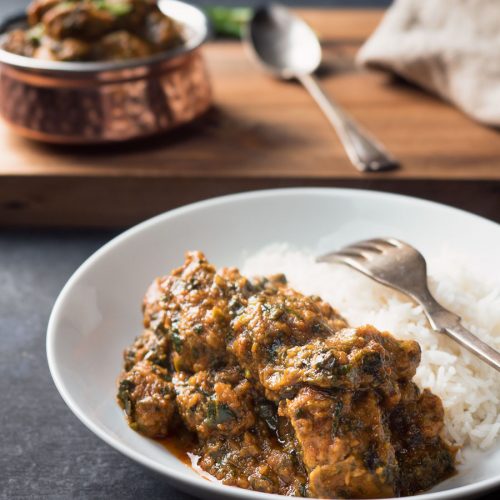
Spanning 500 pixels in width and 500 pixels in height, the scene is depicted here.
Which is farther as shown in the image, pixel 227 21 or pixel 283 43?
pixel 227 21

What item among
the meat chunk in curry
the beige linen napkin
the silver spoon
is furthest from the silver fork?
the beige linen napkin

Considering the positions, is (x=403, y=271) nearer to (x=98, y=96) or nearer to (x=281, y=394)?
(x=281, y=394)

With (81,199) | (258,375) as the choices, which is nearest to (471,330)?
(258,375)

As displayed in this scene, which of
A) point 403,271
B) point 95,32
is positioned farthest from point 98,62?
point 403,271

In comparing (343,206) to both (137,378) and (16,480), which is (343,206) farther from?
(16,480)

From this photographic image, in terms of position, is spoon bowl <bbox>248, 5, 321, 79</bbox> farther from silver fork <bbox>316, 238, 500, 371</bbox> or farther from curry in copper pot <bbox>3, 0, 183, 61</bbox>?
silver fork <bbox>316, 238, 500, 371</bbox>

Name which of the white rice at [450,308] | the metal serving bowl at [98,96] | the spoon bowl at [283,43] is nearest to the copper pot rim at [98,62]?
the metal serving bowl at [98,96]
